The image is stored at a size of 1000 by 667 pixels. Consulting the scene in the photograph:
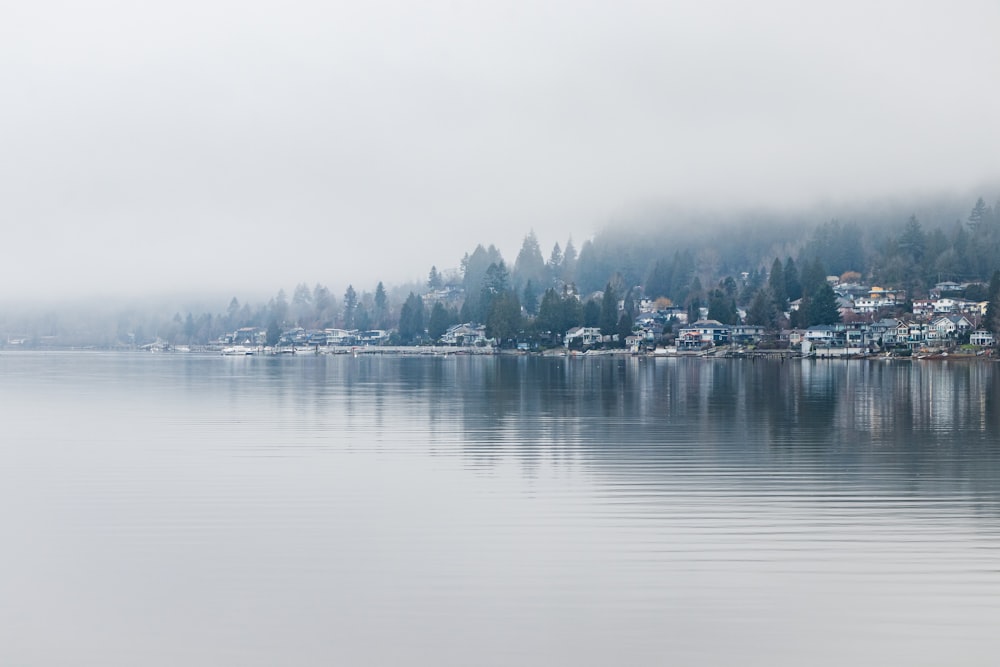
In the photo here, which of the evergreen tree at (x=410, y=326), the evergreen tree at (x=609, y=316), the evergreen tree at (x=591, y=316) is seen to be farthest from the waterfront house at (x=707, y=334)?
the evergreen tree at (x=410, y=326)

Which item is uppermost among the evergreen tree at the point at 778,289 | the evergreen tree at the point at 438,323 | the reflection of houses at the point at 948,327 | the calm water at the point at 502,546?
the evergreen tree at the point at 778,289

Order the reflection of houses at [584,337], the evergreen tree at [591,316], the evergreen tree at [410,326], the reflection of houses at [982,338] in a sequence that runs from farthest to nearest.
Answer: the evergreen tree at [410,326] < the evergreen tree at [591,316] < the reflection of houses at [584,337] < the reflection of houses at [982,338]

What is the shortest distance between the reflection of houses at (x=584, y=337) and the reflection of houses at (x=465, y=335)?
82.9 feet

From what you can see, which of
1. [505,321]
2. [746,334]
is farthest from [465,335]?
[746,334]

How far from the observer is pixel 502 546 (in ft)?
47.5

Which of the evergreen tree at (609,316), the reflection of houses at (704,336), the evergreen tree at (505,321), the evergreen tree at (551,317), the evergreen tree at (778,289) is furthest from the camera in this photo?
the evergreen tree at (778,289)

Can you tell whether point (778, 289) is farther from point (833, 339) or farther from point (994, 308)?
point (994, 308)

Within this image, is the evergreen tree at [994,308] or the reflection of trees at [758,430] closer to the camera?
the reflection of trees at [758,430]

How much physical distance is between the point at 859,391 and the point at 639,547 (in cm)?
4049

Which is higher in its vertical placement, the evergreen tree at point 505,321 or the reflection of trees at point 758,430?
the evergreen tree at point 505,321

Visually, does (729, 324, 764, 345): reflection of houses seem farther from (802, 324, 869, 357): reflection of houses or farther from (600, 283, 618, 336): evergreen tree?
(600, 283, 618, 336): evergreen tree

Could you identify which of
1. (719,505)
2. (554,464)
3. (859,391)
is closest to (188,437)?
(554,464)

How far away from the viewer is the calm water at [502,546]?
10445mm

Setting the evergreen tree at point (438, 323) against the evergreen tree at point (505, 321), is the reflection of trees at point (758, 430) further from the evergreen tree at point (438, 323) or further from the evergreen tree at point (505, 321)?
the evergreen tree at point (438, 323)
